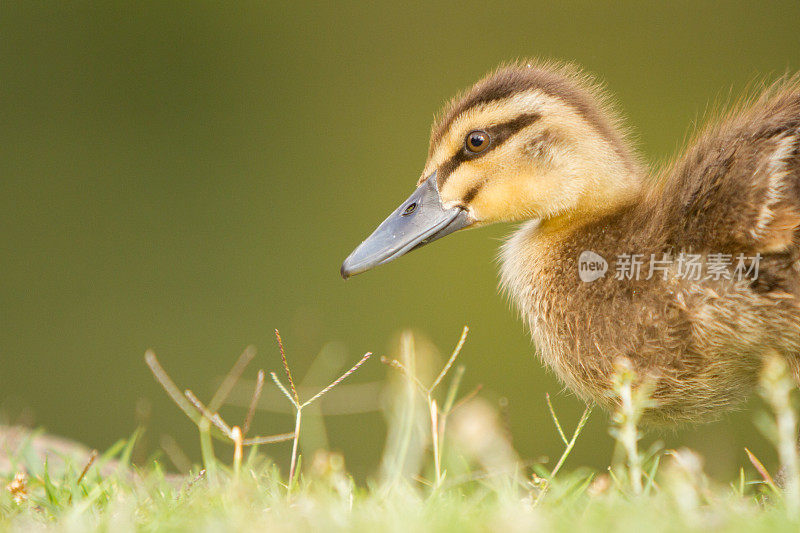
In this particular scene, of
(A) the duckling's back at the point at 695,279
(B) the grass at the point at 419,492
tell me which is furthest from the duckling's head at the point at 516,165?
(B) the grass at the point at 419,492

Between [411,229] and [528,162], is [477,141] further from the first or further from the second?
[411,229]

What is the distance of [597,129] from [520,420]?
127 inches

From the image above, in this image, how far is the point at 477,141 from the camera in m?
2.69

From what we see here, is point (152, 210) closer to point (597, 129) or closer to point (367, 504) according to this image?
point (597, 129)

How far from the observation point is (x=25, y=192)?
24.2 ft

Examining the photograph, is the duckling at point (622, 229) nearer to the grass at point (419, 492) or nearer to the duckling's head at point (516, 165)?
the duckling's head at point (516, 165)

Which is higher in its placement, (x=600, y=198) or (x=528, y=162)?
(x=528, y=162)

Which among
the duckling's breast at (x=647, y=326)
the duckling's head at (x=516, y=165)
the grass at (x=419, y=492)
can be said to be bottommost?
the grass at (x=419, y=492)

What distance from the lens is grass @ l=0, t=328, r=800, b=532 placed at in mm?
1431

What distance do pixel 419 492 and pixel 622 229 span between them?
820 mm

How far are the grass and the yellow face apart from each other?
1.96 feet

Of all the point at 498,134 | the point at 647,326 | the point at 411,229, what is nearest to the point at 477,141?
the point at 498,134

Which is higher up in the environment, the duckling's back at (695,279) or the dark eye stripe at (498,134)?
the dark eye stripe at (498,134)

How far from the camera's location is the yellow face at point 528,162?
8.46 feet
